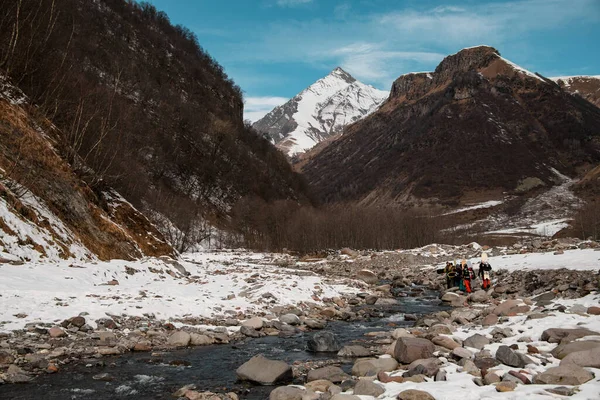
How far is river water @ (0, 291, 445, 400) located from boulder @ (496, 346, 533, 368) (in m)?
3.89

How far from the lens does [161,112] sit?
85562 millimetres

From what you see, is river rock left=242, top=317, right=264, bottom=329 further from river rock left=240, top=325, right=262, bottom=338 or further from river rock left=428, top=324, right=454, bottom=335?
river rock left=428, top=324, right=454, bottom=335

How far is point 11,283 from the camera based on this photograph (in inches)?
521

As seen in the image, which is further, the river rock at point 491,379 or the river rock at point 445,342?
the river rock at point 445,342

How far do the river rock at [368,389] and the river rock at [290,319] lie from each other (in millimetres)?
8993

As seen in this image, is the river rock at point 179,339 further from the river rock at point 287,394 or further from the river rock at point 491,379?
the river rock at point 491,379

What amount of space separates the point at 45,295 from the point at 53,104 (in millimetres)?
18266

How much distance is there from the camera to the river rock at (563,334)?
1044 cm

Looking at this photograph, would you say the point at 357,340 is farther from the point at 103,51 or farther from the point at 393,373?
the point at 103,51

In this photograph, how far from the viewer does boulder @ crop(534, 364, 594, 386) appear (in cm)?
745

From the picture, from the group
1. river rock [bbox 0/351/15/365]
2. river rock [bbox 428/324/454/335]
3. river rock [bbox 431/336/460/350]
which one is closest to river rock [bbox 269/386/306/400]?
river rock [bbox 431/336/460/350]

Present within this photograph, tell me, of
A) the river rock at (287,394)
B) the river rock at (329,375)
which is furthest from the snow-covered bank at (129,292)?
the river rock at (287,394)

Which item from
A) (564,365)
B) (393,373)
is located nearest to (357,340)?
(393,373)

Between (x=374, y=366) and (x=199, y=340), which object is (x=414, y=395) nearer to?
(x=374, y=366)
